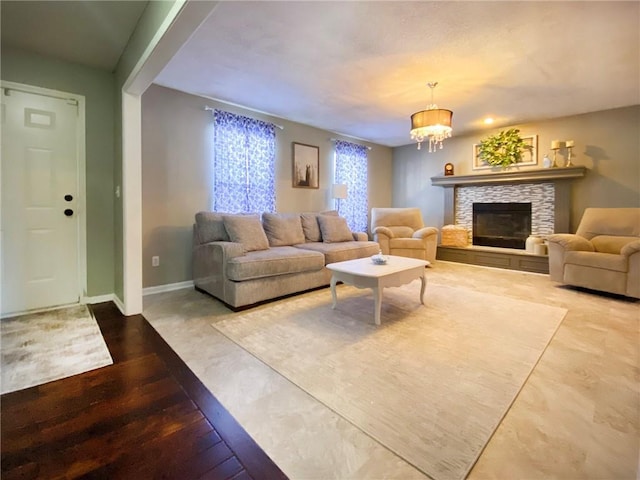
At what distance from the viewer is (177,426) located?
134 cm

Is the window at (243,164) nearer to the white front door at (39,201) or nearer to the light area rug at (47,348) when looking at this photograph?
the white front door at (39,201)

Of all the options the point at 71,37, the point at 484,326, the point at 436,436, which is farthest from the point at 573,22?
the point at 71,37

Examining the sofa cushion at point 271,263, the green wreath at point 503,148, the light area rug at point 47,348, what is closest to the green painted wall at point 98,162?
the light area rug at point 47,348

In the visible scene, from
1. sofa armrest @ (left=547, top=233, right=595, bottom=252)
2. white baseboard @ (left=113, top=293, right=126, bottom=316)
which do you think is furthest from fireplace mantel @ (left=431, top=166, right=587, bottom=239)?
white baseboard @ (left=113, top=293, right=126, bottom=316)

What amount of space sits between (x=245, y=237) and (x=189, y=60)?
70.5 inches

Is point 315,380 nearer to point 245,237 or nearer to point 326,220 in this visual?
point 245,237

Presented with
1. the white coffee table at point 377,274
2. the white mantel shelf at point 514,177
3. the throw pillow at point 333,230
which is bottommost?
the white coffee table at point 377,274

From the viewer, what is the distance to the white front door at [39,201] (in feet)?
8.59

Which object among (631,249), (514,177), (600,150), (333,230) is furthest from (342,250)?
(600,150)

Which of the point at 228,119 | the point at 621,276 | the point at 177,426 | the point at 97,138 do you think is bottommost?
the point at 177,426

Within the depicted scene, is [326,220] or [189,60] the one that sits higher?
[189,60]

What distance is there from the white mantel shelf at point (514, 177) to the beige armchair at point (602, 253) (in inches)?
28.6

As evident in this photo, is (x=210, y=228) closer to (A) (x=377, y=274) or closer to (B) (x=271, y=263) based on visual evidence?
(B) (x=271, y=263)

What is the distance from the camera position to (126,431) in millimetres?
1303
